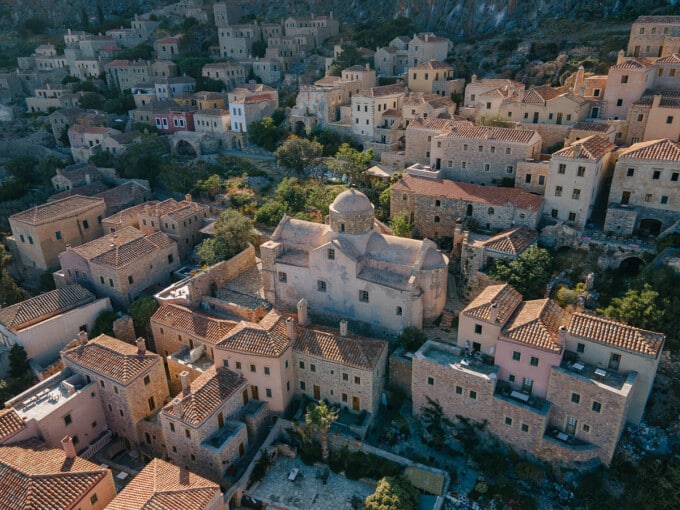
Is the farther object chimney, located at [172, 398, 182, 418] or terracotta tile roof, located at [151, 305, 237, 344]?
terracotta tile roof, located at [151, 305, 237, 344]

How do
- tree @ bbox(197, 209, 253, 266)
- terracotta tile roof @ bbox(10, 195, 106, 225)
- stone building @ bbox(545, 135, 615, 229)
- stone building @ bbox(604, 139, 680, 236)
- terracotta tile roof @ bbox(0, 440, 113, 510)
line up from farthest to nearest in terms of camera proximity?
terracotta tile roof @ bbox(10, 195, 106, 225), tree @ bbox(197, 209, 253, 266), stone building @ bbox(545, 135, 615, 229), stone building @ bbox(604, 139, 680, 236), terracotta tile roof @ bbox(0, 440, 113, 510)

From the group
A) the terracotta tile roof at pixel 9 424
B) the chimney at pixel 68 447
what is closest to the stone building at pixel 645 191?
the chimney at pixel 68 447

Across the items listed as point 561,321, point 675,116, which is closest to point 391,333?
point 561,321

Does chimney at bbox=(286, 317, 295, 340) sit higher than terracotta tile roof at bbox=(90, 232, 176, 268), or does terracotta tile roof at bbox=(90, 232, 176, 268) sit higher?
terracotta tile roof at bbox=(90, 232, 176, 268)

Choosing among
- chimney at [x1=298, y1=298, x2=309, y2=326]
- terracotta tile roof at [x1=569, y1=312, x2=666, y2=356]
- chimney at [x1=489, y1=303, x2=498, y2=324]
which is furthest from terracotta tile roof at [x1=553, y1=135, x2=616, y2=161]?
chimney at [x1=298, y1=298, x2=309, y2=326]

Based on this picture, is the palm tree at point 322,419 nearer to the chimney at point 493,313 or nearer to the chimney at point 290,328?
the chimney at point 290,328

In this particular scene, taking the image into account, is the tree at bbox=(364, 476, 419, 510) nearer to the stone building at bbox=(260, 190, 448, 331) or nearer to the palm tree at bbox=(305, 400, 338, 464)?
the palm tree at bbox=(305, 400, 338, 464)

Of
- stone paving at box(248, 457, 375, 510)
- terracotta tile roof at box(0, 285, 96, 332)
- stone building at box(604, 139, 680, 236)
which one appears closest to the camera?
stone paving at box(248, 457, 375, 510)

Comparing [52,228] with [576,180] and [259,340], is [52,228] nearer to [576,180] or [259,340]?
[259,340]
